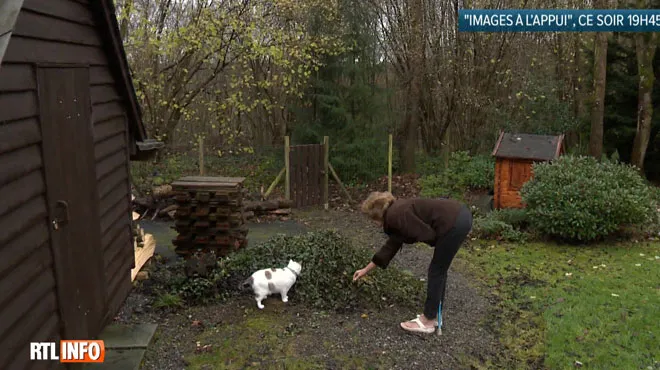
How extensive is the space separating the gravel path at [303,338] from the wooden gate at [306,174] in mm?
6696

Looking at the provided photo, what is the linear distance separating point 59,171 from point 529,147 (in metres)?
9.74

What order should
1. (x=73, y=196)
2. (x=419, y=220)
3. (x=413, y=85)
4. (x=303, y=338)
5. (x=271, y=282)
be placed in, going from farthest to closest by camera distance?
(x=413, y=85) < (x=271, y=282) < (x=303, y=338) < (x=419, y=220) < (x=73, y=196)

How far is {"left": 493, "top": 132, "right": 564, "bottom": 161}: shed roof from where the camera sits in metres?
11.2

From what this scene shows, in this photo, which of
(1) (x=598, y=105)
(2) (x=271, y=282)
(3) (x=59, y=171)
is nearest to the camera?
(3) (x=59, y=171)

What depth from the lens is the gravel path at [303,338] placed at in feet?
16.4

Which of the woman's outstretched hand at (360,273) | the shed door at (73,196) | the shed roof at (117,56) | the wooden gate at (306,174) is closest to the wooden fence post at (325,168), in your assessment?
the wooden gate at (306,174)

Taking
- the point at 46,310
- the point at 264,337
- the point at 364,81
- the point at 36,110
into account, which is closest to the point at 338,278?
the point at 264,337

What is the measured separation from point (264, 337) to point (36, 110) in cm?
297

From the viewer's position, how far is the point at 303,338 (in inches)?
213

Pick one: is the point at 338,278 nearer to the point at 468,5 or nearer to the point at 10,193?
the point at 10,193

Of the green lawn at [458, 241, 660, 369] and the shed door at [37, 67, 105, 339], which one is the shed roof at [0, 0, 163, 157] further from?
the green lawn at [458, 241, 660, 369]

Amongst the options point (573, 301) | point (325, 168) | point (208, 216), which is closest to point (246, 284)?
point (208, 216)

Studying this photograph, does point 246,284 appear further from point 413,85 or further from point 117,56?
point 413,85

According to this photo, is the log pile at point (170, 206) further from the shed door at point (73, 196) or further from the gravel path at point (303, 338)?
the shed door at point (73, 196)
